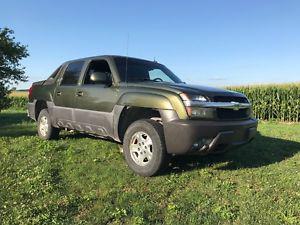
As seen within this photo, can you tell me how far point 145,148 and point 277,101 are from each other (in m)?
15.5

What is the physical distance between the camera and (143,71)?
7.73m

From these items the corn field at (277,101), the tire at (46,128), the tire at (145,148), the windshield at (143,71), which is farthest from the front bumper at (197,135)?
the corn field at (277,101)

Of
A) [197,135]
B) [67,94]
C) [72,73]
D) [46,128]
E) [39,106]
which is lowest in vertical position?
[46,128]

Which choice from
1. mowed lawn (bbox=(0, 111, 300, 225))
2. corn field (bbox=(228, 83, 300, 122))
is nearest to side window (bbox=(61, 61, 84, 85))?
mowed lawn (bbox=(0, 111, 300, 225))

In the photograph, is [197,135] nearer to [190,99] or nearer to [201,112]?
[201,112]

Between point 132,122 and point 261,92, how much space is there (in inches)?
604

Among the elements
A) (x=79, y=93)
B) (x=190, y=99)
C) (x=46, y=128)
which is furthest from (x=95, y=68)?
(x=190, y=99)

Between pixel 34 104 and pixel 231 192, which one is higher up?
pixel 34 104

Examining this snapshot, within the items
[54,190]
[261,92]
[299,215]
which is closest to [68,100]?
[54,190]

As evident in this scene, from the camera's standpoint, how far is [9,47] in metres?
14.5

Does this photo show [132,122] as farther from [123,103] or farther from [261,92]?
[261,92]

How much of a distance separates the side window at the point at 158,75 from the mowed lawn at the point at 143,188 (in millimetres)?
1487

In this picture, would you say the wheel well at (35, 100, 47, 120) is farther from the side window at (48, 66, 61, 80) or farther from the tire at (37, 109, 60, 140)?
the side window at (48, 66, 61, 80)

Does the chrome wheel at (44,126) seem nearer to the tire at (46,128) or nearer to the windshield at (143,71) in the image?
the tire at (46,128)
